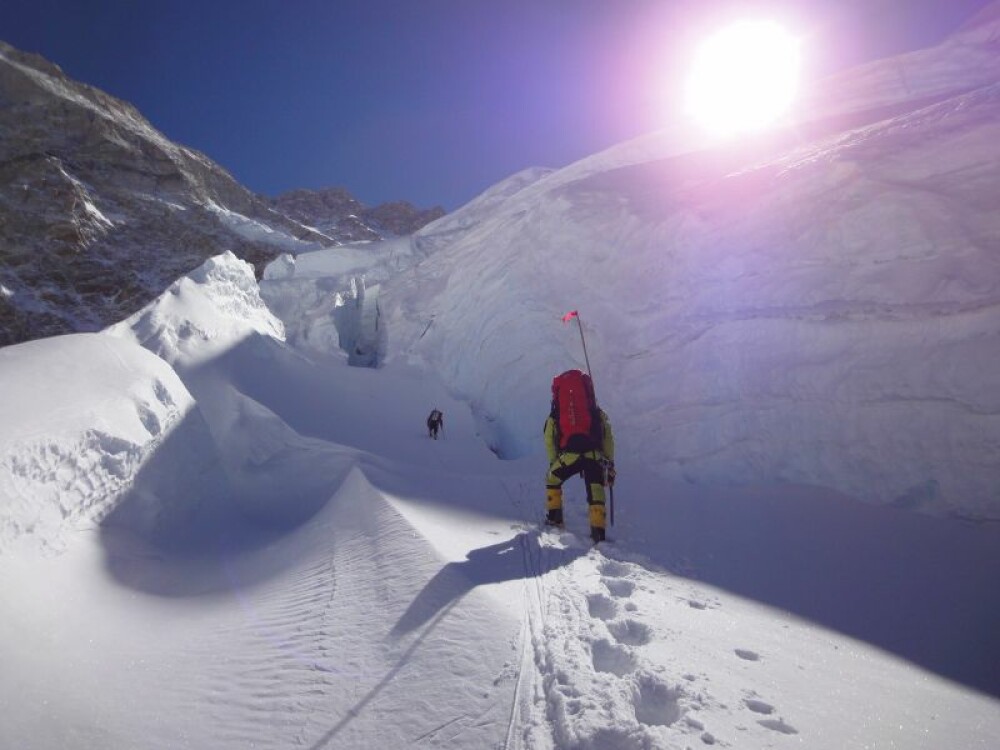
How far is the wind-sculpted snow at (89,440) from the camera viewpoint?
13.3ft

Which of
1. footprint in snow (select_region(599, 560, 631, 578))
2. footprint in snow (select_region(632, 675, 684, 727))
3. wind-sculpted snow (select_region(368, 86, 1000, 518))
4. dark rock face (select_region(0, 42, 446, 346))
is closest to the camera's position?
footprint in snow (select_region(632, 675, 684, 727))

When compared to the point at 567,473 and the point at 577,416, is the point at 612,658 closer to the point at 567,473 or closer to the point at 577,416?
the point at 567,473

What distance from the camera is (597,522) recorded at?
5590 millimetres

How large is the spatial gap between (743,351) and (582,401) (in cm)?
381

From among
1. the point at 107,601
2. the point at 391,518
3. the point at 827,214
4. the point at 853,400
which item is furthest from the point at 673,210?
the point at 107,601

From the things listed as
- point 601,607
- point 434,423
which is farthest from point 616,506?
point 434,423

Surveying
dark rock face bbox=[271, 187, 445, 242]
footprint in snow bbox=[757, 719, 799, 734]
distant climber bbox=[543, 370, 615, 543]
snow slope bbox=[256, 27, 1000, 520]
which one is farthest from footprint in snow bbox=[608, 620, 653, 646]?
dark rock face bbox=[271, 187, 445, 242]

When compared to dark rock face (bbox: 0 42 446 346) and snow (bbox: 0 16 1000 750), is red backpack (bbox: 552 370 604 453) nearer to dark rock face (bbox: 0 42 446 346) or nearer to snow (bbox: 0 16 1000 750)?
snow (bbox: 0 16 1000 750)

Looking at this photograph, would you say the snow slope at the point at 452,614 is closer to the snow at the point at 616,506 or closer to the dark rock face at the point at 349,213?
the snow at the point at 616,506

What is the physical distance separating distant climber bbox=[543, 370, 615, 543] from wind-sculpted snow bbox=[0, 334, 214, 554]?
4002 mm

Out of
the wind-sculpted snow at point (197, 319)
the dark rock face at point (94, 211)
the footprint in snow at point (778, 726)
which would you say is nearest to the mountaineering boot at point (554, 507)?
the footprint in snow at point (778, 726)

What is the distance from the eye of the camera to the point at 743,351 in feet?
28.0

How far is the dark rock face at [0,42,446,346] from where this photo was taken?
170 ft

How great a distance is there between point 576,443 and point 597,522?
0.87 metres
